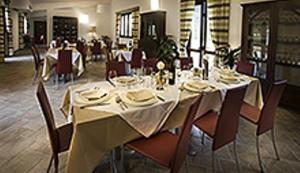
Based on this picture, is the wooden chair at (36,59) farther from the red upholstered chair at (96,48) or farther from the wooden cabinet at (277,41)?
the red upholstered chair at (96,48)

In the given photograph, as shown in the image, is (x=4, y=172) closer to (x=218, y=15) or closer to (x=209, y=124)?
(x=209, y=124)

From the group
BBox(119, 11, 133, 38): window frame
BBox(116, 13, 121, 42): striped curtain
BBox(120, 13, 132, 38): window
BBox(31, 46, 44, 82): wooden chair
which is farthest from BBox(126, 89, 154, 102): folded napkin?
BBox(116, 13, 121, 42): striped curtain

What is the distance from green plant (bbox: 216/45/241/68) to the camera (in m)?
5.70

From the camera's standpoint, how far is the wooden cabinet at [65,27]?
56.1 feet

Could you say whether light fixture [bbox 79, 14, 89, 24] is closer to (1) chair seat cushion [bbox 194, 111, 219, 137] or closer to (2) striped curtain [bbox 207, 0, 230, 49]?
(2) striped curtain [bbox 207, 0, 230, 49]

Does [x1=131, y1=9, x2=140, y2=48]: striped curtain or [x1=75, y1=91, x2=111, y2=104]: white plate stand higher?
[x1=131, y1=9, x2=140, y2=48]: striped curtain

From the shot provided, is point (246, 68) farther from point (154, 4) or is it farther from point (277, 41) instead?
point (154, 4)

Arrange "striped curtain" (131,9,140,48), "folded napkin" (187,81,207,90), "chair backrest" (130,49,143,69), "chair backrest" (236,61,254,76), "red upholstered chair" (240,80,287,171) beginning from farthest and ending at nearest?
"striped curtain" (131,9,140,48) < "chair backrest" (130,49,143,69) < "chair backrest" (236,61,254,76) < "folded napkin" (187,81,207,90) < "red upholstered chair" (240,80,287,171)

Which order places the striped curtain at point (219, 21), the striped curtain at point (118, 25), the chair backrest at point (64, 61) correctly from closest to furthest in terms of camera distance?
the striped curtain at point (219, 21), the chair backrest at point (64, 61), the striped curtain at point (118, 25)

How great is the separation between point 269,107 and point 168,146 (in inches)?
48.1

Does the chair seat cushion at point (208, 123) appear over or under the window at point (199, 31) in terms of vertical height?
under

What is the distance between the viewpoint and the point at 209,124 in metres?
2.96

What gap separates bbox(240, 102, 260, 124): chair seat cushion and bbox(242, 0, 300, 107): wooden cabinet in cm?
186

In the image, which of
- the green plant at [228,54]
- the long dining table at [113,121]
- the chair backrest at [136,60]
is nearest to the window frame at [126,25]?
the chair backrest at [136,60]
